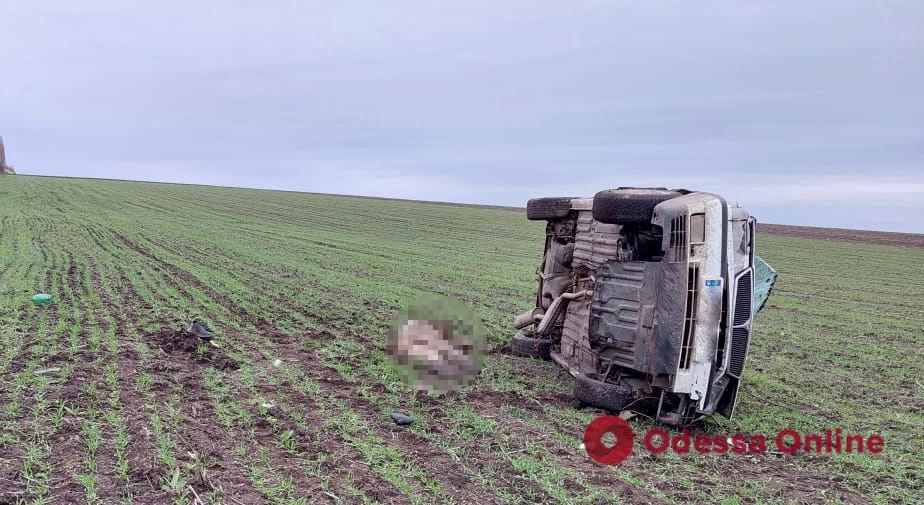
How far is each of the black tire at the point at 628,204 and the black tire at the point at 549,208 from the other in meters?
1.24

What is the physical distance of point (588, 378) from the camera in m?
5.58

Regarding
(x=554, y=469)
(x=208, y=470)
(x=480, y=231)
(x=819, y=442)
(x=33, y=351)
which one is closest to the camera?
(x=208, y=470)

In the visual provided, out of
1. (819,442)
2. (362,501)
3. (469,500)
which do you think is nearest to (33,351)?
(362,501)

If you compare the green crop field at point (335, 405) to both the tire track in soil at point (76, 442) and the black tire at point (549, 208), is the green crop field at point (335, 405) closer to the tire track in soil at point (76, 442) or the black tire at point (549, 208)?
the tire track in soil at point (76, 442)

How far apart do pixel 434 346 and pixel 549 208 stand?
2.57 metres

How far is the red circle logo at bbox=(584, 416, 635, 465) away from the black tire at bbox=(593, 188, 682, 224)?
1.85 metres

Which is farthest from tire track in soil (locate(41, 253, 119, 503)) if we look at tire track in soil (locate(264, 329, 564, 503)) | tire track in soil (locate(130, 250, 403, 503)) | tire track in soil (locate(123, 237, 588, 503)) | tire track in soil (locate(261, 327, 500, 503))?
tire track in soil (locate(264, 329, 564, 503))

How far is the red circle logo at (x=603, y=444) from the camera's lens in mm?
4352

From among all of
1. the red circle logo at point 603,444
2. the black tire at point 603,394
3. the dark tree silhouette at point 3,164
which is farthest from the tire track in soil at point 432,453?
the dark tree silhouette at point 3,164

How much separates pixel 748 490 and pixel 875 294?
14.8 meters

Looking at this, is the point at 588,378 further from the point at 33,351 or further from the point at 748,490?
the point at 33,351

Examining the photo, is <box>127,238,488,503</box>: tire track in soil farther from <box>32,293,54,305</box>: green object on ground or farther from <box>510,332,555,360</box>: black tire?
<box>510,332,555,360</box>: black tire

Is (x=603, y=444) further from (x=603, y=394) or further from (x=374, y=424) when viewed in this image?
(x=374, y=424)

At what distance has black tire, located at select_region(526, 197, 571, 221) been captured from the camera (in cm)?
695
